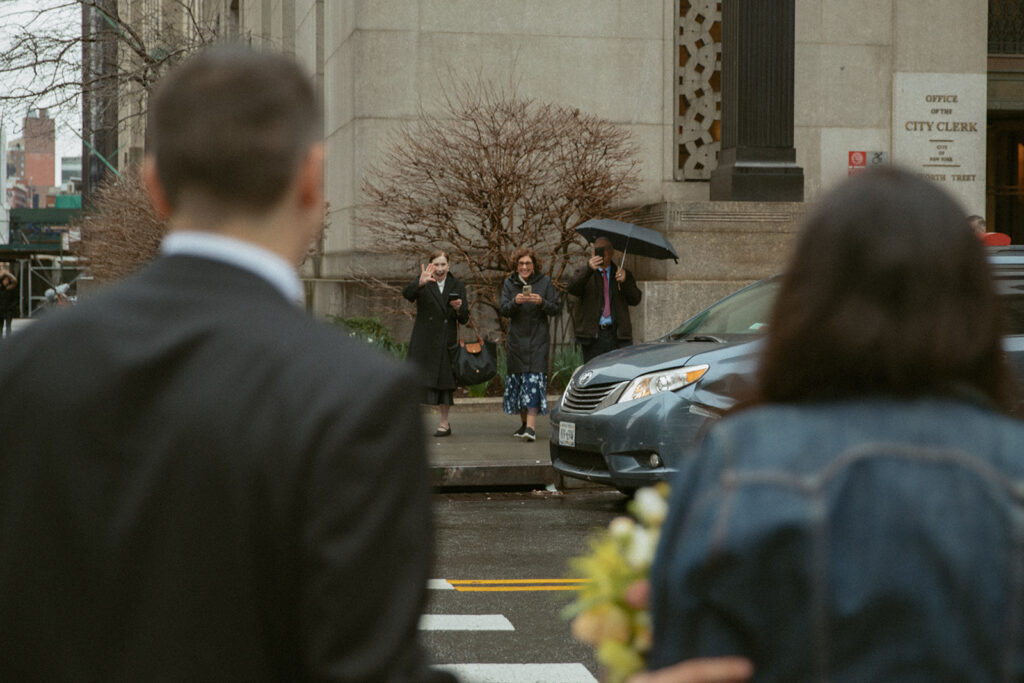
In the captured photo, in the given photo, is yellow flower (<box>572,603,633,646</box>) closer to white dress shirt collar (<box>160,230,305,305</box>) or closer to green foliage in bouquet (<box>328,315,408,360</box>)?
white dress shirt collar (<box>160,230,305,305</box>)

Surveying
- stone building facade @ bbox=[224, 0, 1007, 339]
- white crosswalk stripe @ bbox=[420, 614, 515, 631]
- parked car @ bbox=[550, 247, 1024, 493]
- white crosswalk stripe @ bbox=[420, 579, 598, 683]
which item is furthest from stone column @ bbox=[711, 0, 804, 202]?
white crosswalk stripe @ bbox=[420, 579, 598, 683]

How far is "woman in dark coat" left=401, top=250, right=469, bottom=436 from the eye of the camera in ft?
43.0

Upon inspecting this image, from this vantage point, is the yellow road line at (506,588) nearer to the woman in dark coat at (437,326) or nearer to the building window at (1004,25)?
the woman in dark coat at (437,326)

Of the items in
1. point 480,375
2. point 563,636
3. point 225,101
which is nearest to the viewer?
point 225,101

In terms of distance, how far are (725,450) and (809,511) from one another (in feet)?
0.46

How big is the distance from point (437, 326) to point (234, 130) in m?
11.5

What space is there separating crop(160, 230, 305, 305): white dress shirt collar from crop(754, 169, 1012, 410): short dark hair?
26.7 inches

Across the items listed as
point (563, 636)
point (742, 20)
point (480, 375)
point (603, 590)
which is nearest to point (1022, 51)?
point (742, 20)

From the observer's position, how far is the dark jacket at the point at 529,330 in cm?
1305

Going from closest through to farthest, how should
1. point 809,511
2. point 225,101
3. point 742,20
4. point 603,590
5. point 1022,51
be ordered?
point 809,511 → point 225,101 → point 603,590 → point 742,20 → point 1022,51

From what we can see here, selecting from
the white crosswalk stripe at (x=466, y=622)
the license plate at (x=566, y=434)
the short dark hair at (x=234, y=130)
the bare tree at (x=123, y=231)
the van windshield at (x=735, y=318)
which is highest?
the bare tree at (x=123, y=231)

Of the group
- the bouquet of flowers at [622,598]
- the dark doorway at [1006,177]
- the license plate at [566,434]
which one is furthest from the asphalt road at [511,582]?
the dark doorway at [1006,177]

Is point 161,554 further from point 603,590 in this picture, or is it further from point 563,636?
point 563,636

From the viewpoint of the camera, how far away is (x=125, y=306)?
1.74m
